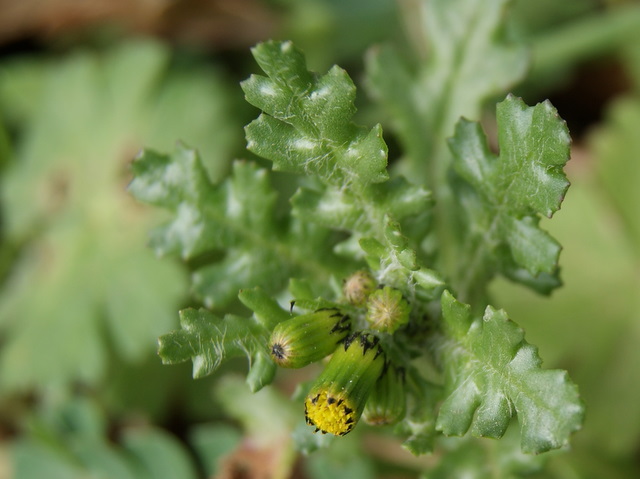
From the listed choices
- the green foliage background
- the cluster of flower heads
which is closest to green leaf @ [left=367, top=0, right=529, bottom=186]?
the green foliage background

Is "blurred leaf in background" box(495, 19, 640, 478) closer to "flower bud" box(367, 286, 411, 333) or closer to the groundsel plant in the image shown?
the groundsel plant

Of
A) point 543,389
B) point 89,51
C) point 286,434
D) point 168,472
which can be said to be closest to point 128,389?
point 168,472

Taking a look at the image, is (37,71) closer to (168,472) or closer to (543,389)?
(168,472)

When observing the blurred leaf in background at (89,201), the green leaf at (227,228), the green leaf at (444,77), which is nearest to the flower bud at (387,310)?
the green leaf at (227,228)

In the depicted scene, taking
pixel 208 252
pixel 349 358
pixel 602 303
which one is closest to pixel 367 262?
pixel 349 358

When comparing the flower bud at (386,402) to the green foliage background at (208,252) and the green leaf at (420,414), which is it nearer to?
the green leaf at (420,414)

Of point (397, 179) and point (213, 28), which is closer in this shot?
point (397, 179)

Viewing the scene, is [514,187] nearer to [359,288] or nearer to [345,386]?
[359,288]
